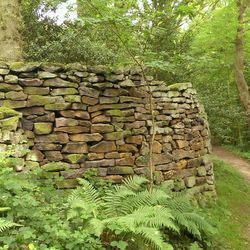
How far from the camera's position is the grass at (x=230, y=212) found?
18.0 ft

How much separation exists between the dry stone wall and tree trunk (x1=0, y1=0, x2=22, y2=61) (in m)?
1.72

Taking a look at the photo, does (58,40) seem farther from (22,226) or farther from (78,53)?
(22,226)

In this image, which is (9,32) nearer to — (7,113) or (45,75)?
(45,75)

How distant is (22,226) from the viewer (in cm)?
301

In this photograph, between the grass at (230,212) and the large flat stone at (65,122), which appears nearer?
the large flat stone at (65,122)

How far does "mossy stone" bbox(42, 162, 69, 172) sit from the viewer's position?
4.89 metres

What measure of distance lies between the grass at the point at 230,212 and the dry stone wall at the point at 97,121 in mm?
720

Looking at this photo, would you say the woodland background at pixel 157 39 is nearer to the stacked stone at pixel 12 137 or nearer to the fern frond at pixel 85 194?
the stacked stone at pixel 12 137

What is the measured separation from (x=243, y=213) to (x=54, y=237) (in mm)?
5136

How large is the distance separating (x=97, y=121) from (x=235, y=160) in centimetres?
910

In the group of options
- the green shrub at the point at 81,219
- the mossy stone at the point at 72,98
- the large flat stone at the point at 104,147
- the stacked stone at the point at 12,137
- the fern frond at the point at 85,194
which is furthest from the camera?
the large flat stone at the point at 104,147

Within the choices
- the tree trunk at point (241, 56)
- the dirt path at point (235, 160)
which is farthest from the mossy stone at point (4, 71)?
the tree trunk at point (241, 56)

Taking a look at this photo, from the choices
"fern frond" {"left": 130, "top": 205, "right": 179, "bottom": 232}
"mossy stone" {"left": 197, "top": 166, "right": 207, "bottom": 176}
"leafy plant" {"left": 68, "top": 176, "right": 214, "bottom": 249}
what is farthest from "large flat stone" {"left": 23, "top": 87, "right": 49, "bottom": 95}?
"mossy stone" {"left": 197, "top": 166, "right": 207, "bottom": 176}

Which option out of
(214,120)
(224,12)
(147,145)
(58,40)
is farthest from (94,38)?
(214,120)
